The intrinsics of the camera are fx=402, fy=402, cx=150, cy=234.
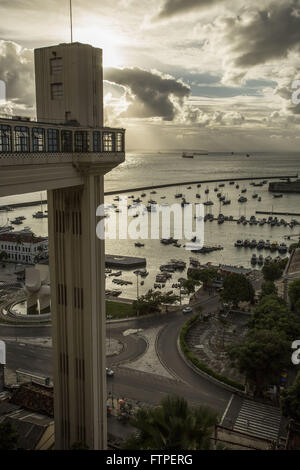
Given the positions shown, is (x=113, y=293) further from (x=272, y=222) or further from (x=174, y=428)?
(x=272, y=222)

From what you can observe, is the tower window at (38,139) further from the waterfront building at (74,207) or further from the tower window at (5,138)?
the tower window at (5,138)

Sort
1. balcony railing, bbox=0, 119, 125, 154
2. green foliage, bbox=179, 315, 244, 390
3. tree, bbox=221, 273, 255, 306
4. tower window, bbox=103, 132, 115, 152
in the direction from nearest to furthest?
balcony railing, bbox=0, 119, 125, 154, tower window, bbox=103, 132, 115, 152, green foliage, bbox=179, 315, 244, 390, tree, bbox=221, 273, 255, 306

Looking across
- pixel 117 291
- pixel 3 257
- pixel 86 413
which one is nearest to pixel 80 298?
pixel 86 413

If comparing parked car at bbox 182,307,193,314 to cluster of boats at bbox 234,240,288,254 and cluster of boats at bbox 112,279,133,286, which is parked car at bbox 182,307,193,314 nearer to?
cluster of boats at bbox 112,279,133,286

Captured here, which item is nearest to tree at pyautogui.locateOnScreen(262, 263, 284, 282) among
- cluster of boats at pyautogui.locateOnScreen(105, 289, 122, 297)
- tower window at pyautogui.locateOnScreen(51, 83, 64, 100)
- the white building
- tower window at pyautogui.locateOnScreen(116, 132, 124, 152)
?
cluster of boats at pyautogui.locateOnScreen(105, 289, 122, 297)
